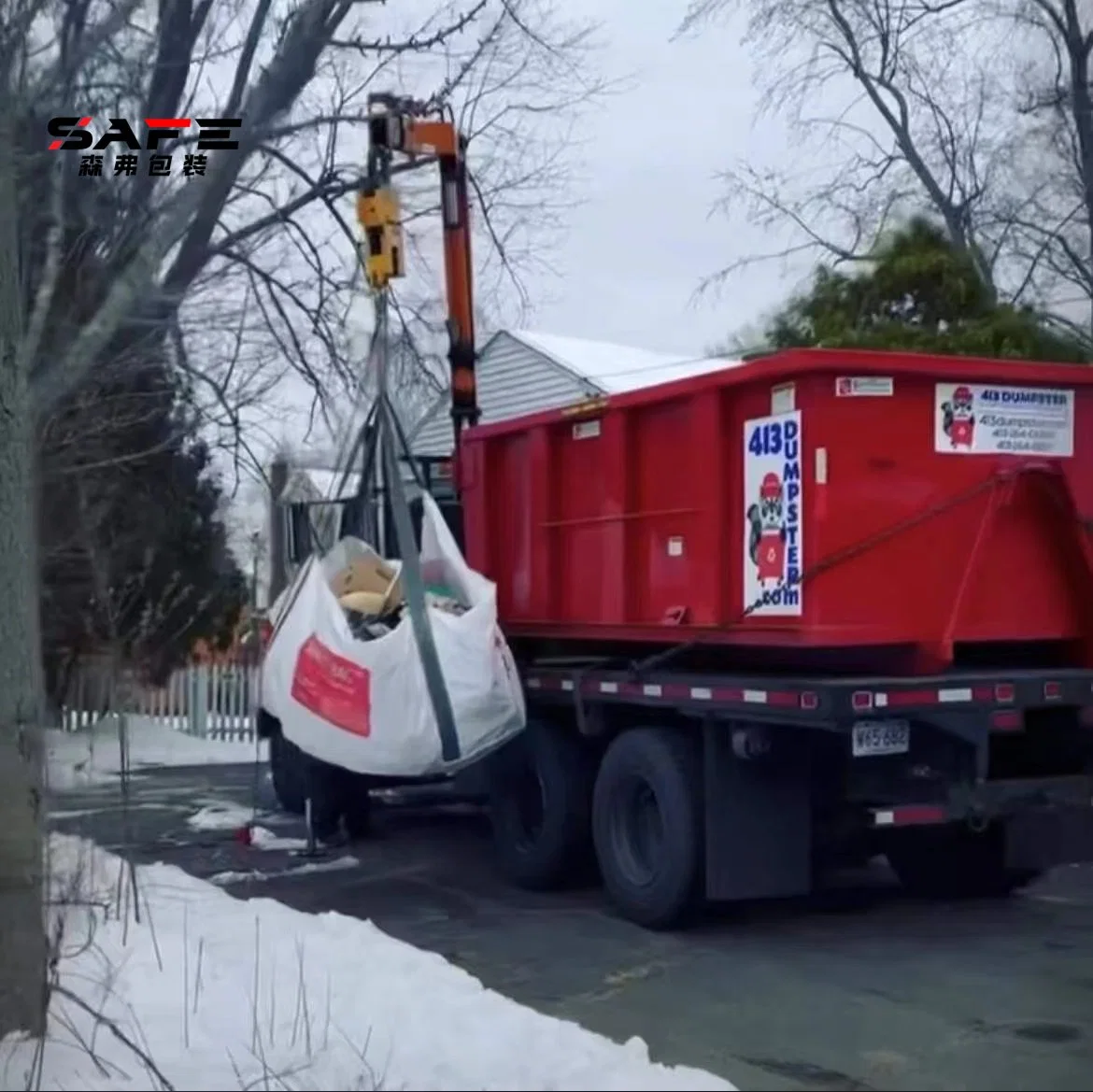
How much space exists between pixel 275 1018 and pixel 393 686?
13.8 ft

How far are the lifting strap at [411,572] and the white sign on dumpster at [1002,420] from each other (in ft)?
10.0

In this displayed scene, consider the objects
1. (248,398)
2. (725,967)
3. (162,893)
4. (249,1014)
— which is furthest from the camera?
(248,398)

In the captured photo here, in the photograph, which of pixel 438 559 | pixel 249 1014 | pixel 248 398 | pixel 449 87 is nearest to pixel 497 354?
pixel 449 87

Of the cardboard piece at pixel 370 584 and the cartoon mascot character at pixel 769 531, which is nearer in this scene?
the cartoon mascot character at pixel 769 531

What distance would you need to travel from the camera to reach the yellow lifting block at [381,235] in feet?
42.8

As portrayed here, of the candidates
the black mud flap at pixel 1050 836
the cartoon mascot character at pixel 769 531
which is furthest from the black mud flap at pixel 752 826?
the black mud flap at pixel 1050 836

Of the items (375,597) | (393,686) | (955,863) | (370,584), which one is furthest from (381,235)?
(955,863)

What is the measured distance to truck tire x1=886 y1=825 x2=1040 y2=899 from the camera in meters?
10.9

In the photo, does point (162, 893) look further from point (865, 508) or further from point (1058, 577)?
point (1058, 577)

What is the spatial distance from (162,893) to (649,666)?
9.15 ft

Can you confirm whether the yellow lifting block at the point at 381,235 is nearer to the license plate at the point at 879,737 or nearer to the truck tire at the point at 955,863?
the truck tire at the point at 955,863

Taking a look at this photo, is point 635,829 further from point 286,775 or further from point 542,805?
point 286,775

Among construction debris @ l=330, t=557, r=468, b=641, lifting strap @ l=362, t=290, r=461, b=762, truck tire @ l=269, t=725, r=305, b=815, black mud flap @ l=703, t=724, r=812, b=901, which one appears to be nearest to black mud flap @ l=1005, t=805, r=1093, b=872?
black mud flap @ l=703, t=724, r=812, b=901

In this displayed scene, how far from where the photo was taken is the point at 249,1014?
6.99 metres
